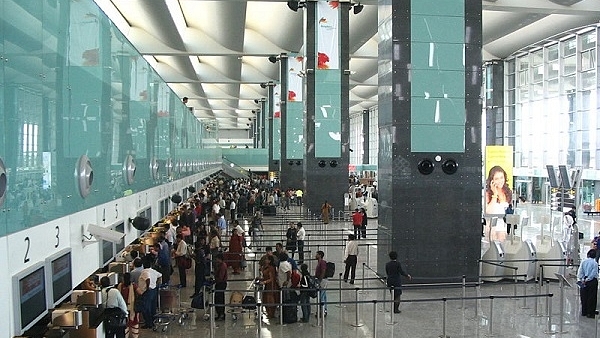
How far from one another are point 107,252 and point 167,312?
16.8 feet

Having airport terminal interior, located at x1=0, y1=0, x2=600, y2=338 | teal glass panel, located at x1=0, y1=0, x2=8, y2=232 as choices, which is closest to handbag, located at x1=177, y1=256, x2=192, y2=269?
airport terminal interior, located at x1=0, y1=0, x2=600, y2=338

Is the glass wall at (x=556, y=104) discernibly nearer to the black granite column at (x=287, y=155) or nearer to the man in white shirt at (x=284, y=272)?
the black granite column at (x=287, y=155)

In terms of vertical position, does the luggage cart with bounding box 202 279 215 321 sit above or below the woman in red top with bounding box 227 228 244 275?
below

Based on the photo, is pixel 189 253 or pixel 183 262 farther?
pixel 189 253

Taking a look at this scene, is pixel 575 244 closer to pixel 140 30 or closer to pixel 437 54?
pixel 437 54

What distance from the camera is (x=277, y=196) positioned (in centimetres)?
3678

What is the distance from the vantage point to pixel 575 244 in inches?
621

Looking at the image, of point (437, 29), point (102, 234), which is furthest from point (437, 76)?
point (102, 234)

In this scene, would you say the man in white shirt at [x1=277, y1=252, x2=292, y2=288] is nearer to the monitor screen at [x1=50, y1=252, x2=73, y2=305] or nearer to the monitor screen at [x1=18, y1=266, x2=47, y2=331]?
the monitor screen at [x1=50, y1=252, x2=73, y2=305]

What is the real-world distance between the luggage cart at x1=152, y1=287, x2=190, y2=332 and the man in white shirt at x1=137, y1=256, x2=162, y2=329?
202 mm

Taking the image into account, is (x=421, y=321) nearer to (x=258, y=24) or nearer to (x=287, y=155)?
(x=287, y=155)

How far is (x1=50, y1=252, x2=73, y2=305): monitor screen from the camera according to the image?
429 cm

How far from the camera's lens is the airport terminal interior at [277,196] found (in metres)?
4.16

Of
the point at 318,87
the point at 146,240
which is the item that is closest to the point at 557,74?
the point at 318,87
